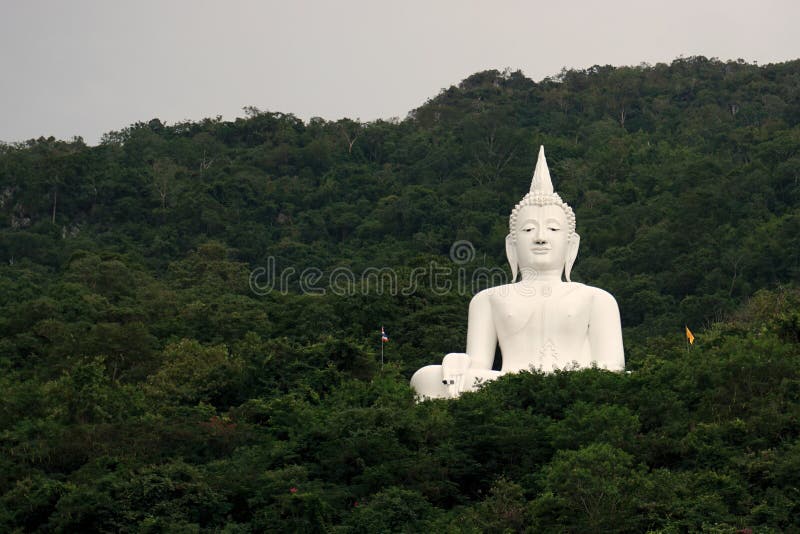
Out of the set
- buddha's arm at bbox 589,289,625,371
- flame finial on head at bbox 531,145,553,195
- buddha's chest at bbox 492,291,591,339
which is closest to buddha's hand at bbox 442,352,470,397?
buddha's chest at bbox 492,291,591,339

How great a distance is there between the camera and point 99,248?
1838 inches

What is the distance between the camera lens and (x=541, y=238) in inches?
844

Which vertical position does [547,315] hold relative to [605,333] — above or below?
above

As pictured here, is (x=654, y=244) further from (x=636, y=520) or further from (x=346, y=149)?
(x=636, y=520)

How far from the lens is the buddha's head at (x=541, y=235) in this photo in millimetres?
21516

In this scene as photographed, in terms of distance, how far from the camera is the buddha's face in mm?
21500

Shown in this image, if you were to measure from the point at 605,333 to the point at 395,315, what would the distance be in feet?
31.9

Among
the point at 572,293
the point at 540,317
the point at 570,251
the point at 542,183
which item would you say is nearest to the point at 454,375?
the point at 540,317

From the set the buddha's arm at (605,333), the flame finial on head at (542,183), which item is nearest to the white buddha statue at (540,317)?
the buddha's arm at (605,333)

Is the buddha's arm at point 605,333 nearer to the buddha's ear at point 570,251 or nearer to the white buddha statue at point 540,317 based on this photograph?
the white buddha statue at point 540,317

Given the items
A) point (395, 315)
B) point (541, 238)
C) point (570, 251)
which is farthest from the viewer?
point (395, 315)

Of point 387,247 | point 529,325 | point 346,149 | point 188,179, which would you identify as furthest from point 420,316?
point 346,149

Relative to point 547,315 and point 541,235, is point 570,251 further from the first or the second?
point 547,315

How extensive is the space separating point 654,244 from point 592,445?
2454cm
